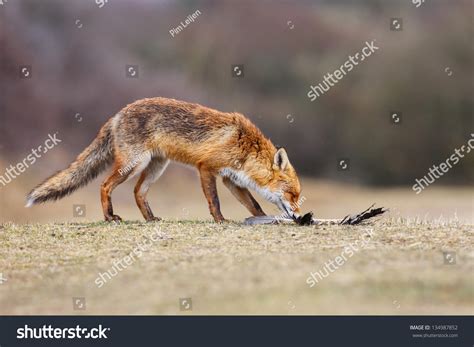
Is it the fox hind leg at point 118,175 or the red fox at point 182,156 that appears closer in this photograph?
the red fox at point 182,156

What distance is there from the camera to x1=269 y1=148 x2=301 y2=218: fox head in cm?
1017

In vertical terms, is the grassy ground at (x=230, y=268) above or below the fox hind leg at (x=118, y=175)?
below

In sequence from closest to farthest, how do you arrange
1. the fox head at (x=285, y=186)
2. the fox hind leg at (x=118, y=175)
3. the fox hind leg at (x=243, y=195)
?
the fox head at (x=285, y=186), the fox hind leg at (x=118, y=175), the fox hind leg at (x=243, y=195)

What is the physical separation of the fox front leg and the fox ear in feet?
3.12

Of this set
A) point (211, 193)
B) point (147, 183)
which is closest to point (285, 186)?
point (211, 193)

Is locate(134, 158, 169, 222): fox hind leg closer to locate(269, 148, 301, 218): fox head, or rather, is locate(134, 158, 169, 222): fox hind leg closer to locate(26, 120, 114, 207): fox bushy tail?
locate(26, 120, 114, 207): fox bushy tail

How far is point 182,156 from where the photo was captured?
34.6ft

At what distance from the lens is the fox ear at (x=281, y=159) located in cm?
1019

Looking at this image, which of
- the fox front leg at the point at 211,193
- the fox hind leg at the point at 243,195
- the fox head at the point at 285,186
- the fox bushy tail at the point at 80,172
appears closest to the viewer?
the fox head at the point at 285,186

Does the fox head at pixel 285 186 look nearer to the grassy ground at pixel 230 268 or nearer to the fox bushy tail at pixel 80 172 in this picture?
the grassy ground at pixel 230 268

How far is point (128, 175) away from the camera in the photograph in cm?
1041

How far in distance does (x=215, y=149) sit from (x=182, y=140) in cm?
53

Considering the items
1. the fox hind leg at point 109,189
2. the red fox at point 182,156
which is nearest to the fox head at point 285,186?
the red fox at point 182,156

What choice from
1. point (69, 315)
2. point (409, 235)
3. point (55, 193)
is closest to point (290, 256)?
point (409, 235)
